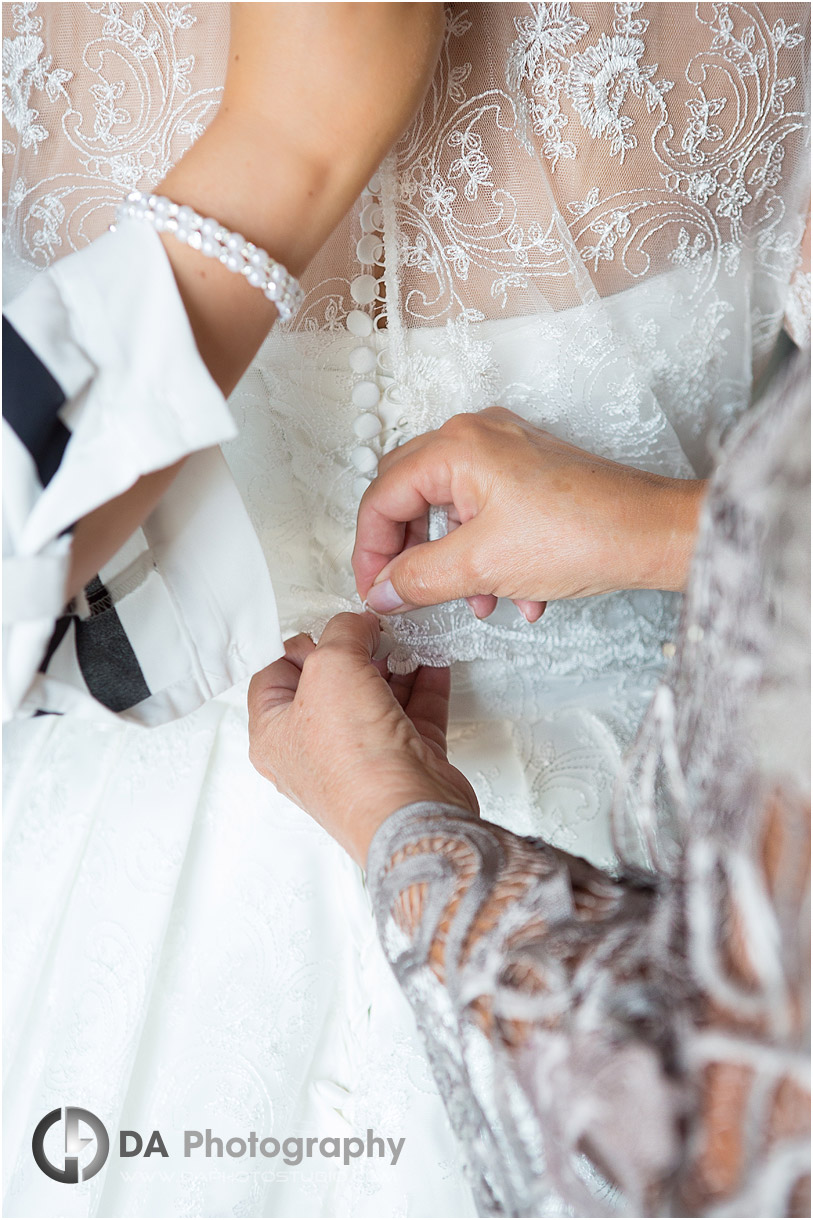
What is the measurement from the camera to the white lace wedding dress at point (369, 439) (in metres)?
0.70

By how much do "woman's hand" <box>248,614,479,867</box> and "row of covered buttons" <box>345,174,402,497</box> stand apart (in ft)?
0.53

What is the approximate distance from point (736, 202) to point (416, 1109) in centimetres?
85

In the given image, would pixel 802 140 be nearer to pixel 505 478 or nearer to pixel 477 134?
pixel 477 134

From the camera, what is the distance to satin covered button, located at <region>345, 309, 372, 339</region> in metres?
0.78

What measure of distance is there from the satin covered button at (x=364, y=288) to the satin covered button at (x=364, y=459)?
0.45ft

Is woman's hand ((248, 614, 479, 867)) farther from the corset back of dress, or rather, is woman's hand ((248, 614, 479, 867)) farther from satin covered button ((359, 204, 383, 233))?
satin covered button ((359, 204, 383, 233))

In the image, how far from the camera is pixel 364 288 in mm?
765

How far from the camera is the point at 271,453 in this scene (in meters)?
0.85

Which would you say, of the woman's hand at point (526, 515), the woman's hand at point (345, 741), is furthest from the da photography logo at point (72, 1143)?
the woman's hand at point (526, 515)

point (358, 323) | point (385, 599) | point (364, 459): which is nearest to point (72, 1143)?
point (385, 599)

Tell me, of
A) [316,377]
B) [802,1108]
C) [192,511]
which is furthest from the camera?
[316,377]

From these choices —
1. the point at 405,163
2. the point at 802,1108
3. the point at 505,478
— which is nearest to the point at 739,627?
the point at 802,1108

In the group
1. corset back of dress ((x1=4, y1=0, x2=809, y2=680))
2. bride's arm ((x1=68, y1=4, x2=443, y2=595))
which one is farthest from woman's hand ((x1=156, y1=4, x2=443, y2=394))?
corset back of dress ((x1=4, y1=0, x2=809, y2=680))

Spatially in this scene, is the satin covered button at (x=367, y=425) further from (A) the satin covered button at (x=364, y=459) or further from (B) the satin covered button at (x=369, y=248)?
(B) the satin covered button at (x=369, y=248)
